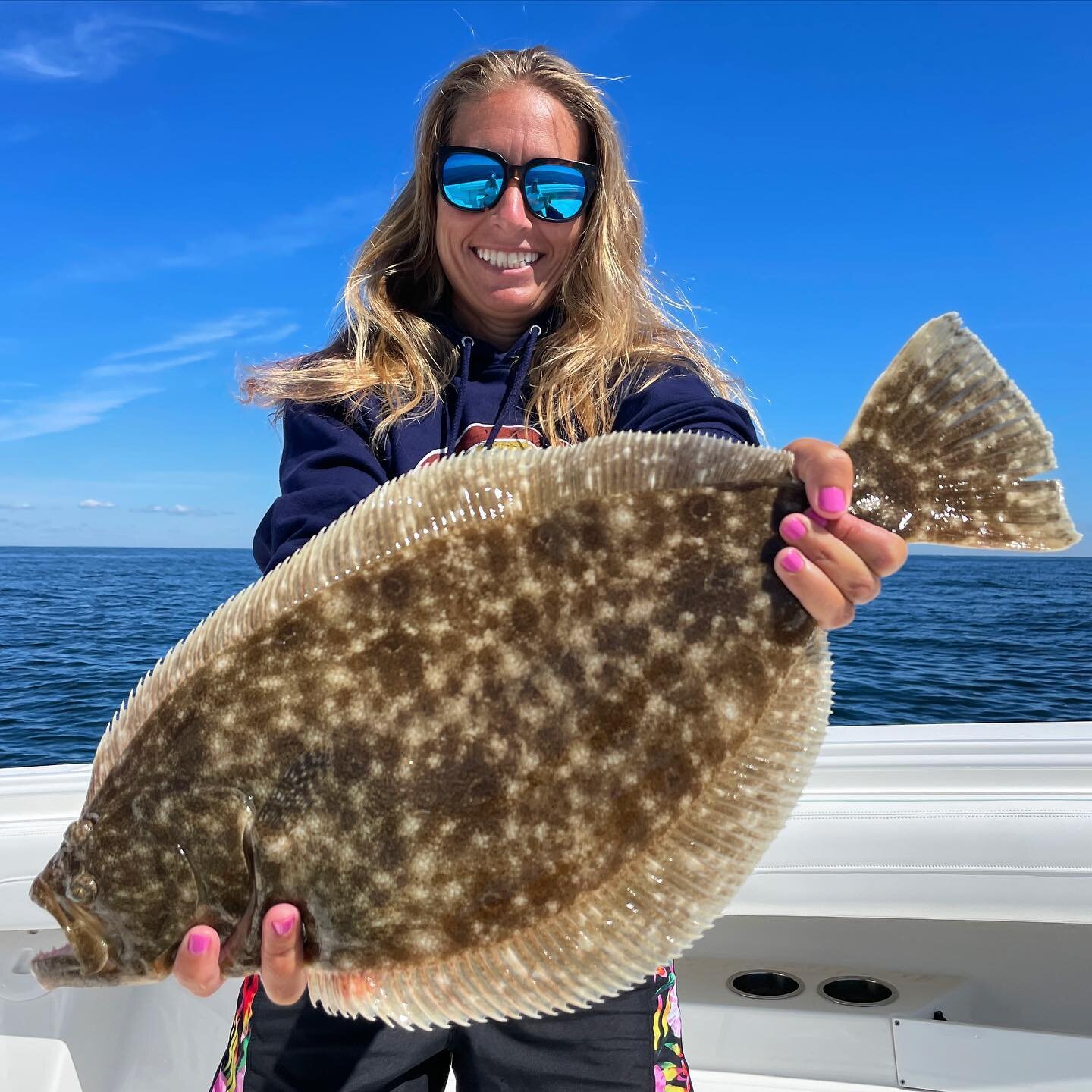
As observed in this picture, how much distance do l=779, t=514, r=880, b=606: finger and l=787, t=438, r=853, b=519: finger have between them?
42 millimetres

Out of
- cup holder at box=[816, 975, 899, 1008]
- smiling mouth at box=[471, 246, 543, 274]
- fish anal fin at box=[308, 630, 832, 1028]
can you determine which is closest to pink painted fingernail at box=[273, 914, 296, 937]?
fish anal fin at box=[308, 630, 832, 1028]

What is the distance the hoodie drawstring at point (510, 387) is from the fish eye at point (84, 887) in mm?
1422

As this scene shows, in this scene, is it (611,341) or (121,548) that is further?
(121,548)

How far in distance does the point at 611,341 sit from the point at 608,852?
1.60 m

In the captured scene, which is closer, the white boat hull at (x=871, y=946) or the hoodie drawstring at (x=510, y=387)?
the hoodie drawstring at (x=510, y=387)

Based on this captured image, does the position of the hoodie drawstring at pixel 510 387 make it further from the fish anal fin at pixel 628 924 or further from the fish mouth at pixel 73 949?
the fish mouth at pixel 73 949

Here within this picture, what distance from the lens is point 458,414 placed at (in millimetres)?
2662

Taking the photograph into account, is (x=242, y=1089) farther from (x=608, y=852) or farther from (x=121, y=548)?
(x=121, y=548)

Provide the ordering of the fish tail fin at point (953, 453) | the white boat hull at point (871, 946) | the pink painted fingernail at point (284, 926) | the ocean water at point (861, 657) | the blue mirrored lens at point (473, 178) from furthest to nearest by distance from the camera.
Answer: the ocean water at point (861, 657), the white boat hull at point (871, 946), the blue mirrored lens at point (473, 178), the fish tail fin at point (953, 453), the pink painted fingernail at point (284, 926)

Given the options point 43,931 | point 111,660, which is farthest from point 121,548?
point 43,931

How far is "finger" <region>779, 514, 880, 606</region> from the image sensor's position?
5.58ft

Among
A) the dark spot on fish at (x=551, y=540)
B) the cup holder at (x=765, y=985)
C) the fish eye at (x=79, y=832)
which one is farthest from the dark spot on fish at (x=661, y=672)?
the cup holder at (x=765, y=985)

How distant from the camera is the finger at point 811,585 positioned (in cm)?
169

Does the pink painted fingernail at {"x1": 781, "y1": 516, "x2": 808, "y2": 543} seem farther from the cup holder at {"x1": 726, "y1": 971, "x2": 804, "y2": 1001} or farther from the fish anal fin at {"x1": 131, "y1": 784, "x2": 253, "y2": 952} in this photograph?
the cup holder at {"x1": 726, "y1": 971, "x2": 804, "y2": 1001}
